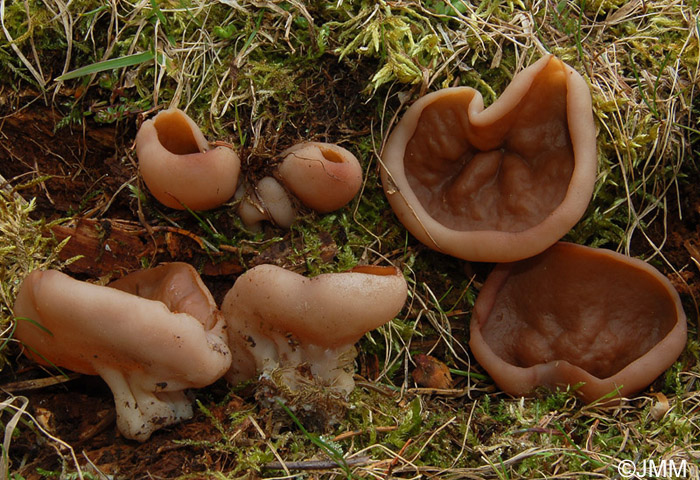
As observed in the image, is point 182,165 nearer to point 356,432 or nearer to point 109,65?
point 109,65

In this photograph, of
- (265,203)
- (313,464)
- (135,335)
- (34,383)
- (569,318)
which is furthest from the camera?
(569,318)

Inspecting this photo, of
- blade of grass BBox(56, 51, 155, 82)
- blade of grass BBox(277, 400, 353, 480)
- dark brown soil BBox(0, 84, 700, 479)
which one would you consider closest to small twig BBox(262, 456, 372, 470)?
blade of grass BBox(277, 400, 353, 480)

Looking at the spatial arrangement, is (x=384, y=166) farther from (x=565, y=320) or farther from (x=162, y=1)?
(x=162, y=1)

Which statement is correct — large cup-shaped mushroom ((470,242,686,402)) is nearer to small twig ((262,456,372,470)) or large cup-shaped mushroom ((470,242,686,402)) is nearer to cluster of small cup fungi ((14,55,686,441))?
cluster of small cup fungi ((14,55,686,441))

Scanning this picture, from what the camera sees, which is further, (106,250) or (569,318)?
(569,318)

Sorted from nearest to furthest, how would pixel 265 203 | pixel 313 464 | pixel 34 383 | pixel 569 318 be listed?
1. pixel 313 464
2. pixel 34 383
3. pixel 265 203
4. pixel 569 318

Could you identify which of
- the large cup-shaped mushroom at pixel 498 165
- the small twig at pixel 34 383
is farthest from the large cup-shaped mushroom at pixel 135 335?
the large cup-shaped mushroom at pixel 498 165

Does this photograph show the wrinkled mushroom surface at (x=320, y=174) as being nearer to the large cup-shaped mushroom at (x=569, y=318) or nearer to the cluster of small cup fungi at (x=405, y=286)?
the cluster of small cup fungi at (x=405, y=286)

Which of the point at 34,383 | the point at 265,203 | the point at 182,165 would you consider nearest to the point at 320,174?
the point at 265,203
